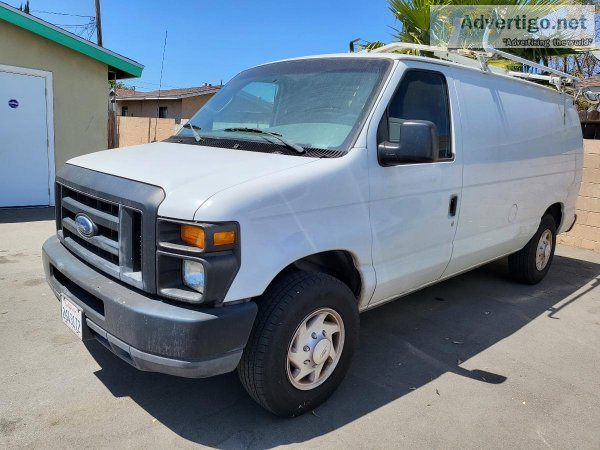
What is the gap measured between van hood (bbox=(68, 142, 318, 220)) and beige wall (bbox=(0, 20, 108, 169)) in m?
6.70

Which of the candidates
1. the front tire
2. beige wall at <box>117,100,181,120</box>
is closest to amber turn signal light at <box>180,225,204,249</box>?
the front tire

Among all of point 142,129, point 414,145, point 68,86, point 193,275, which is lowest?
point 193,275

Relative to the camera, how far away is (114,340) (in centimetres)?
266

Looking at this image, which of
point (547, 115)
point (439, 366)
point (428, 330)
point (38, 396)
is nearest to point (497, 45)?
point (547, 115)

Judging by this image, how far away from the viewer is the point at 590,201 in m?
7.88

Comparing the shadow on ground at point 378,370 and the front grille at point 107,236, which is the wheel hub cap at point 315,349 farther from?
the front grille at point 107,236

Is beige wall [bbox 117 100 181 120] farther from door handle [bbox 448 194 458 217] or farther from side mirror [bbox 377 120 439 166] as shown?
side mirror [bbox 377 120 439 166]

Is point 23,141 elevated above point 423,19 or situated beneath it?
situated beneath

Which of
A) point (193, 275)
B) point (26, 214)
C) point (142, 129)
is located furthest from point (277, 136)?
point (142, 129)

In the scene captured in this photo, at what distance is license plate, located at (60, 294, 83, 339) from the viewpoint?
9.63 ft

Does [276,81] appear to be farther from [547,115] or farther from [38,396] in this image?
[547,115]

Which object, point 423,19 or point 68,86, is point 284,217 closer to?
point 423,19

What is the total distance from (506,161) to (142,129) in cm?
1633

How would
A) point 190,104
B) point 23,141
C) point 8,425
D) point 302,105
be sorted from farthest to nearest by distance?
point 190,104, point 23,141, point 302,105, point 8,425
